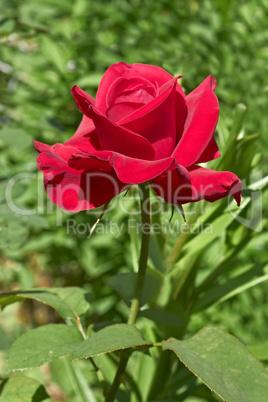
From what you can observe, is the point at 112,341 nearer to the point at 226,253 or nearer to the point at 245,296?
the point at 226,253

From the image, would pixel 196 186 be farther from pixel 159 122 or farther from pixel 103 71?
pixel 103 71

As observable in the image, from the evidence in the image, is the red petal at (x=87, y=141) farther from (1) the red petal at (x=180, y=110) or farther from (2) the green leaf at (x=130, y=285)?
(2) the green leaf at (x=130, y=285)

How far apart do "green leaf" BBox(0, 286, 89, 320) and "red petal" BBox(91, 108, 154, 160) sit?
209 mm

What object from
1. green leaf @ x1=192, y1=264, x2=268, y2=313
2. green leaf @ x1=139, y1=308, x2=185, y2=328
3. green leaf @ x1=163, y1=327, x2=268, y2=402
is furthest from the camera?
green leaf @ x1=192, y1=264, x2=268, y2=313

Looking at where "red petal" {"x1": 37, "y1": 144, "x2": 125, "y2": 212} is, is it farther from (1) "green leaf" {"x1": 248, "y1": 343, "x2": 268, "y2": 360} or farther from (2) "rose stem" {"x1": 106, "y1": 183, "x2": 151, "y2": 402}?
(1) "green leaf" {"x1": 248, "y1": 343, "x2": 268, "y2": 360}

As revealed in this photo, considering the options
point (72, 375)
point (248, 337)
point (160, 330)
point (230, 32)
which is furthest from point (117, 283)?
point (230, 32)

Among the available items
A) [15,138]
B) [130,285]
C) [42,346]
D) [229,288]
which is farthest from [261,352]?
[15,138]

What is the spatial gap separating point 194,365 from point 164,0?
50.5 inches

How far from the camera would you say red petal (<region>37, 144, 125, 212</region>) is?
425 mm

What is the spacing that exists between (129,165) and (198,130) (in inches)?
2.8

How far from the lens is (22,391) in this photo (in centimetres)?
55

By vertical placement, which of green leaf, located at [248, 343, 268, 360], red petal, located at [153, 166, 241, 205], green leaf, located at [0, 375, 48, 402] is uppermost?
red petal, located at [153, 166, 241, 205]

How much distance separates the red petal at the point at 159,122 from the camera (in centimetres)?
41

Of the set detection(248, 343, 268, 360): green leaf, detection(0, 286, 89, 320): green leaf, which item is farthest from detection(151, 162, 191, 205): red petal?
detection(248, 343, 268, 360): green leaf
